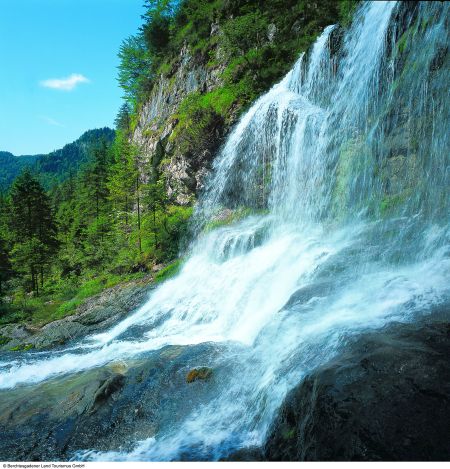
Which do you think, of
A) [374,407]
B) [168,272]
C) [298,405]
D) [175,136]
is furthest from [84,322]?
[175,136]

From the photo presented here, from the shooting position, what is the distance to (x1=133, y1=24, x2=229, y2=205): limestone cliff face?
953 inches

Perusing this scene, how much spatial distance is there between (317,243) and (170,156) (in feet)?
61.2

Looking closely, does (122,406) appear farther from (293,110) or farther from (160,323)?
(293,110)

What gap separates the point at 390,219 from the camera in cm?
1116

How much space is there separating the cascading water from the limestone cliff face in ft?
18.7

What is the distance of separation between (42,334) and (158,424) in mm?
11276

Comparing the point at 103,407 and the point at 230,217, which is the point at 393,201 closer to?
the point at 230,217

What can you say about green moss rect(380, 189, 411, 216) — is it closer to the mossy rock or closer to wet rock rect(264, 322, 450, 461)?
wet rock rect(264, 322, 450, 461)

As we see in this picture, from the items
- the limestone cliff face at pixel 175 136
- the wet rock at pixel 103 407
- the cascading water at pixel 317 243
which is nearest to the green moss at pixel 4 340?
the cascading water at pixel 317 243

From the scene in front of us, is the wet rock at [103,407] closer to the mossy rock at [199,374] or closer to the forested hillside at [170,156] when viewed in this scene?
the mossy rock at [199,374]

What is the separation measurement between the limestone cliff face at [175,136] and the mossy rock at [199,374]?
1745 cm

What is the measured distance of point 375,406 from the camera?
13.5 ft

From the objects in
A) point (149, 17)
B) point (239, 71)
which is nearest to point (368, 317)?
point (239, 71)

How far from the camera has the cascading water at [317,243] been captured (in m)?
6.53
